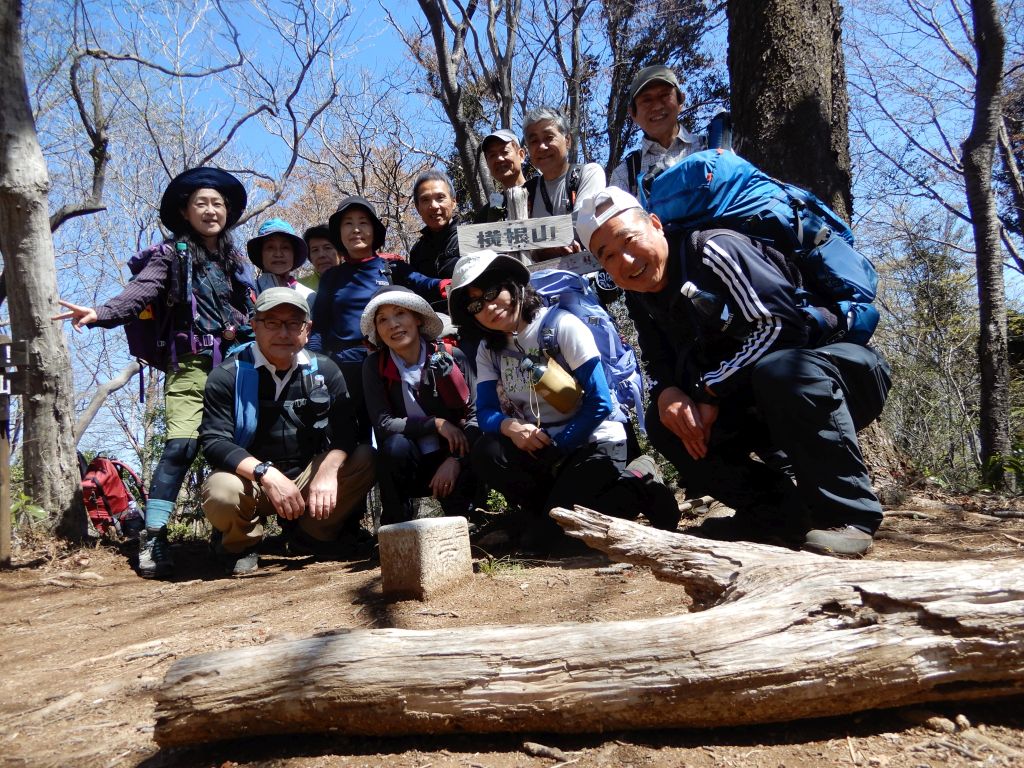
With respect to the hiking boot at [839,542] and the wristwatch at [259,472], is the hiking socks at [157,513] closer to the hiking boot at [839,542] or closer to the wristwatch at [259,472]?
the wristwatch at [259,472]

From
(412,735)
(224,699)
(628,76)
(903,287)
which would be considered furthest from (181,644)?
(903,287)

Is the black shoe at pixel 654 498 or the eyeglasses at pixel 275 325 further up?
the eyeglasses at pixel 275 325

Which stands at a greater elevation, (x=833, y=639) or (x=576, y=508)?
(x=576, y=508)

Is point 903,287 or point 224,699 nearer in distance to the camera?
point 224,699

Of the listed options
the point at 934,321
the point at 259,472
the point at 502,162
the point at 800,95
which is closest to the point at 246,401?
the point at 259,472

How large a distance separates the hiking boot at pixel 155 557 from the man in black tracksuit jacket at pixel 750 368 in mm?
2924

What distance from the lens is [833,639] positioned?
162 centimetres

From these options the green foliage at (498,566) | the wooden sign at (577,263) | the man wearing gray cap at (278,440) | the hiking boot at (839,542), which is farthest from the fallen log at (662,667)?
the wooden sign at (577,263)

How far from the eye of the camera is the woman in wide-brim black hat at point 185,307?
4.10 m

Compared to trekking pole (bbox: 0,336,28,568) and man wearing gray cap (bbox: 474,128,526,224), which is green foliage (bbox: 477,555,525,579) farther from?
trekking pole (bbox: 0,336,28,568)

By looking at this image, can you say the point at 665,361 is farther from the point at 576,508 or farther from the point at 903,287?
the point at 903,287

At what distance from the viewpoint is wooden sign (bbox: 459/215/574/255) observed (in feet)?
13.4

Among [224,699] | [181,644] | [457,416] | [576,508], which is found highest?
[457,416]

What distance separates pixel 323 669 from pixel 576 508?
37.5 inches
